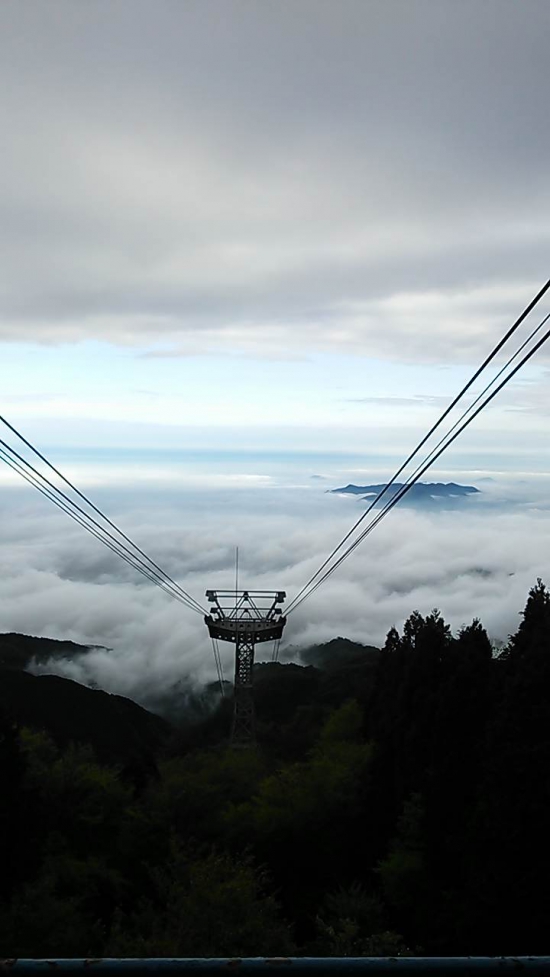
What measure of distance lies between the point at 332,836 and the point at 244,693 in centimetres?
1426

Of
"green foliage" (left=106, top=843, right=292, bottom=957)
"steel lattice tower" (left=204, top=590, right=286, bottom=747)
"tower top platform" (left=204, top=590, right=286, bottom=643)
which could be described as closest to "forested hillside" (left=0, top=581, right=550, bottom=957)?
"green foliage" (left=106, top=843, right=292, bottom=957)

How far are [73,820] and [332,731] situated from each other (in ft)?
49.9

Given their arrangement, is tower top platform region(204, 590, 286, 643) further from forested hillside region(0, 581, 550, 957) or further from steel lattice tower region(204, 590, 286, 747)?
forested hillside region(0, 581, 550, 957)

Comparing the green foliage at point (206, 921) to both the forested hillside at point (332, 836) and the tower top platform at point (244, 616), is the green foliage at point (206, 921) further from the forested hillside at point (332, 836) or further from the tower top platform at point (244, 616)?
the tower top platform at point (244, 616)

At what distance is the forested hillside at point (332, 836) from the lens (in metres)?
15.9

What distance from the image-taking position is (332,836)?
2391 cm

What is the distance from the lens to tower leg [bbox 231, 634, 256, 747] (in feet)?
121

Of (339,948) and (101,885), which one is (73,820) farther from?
(339,948)

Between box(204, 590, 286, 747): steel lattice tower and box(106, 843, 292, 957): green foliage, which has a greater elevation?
box(204, 590, 286, 747): steel lattice tower

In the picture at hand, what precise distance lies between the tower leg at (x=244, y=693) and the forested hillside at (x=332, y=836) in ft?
20.2

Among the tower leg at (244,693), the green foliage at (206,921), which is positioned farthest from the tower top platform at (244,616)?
the green foliage at (206,921)

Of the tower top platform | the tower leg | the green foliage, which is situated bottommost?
the green foliage

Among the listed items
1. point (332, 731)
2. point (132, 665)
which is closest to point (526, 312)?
point (332, 731)

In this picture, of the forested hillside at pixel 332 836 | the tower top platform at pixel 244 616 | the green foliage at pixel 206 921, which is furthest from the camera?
the tower top platform at pixel 244 616
